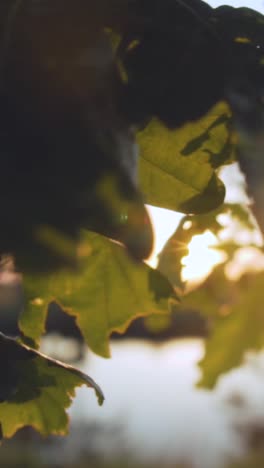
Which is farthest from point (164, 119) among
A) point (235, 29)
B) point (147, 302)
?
point (147, 302)

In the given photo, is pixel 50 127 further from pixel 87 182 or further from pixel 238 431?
pixel 238 431

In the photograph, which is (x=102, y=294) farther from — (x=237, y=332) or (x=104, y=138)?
(x=237, y=332)

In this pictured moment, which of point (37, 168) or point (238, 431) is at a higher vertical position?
point (37, 168)

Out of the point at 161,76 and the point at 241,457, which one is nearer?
the point at 161,76

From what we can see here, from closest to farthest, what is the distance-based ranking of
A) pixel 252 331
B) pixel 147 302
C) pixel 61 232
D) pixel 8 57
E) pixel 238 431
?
pixel 61 232, pixel 8 57, pixel 147 302, pixel 252 331, pixel 238 431

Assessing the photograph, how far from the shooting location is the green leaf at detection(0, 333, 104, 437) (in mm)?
1312

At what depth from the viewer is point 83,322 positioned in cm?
181

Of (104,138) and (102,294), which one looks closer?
(104,138)

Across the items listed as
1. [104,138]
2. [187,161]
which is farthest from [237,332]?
[104,138]

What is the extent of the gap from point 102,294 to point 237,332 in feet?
8.57

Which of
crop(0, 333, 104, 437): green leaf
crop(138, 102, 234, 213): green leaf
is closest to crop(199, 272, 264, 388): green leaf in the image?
crop(0, 333, 104, 437): green leaf

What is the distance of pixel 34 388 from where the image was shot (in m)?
1.49

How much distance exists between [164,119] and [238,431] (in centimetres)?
2206

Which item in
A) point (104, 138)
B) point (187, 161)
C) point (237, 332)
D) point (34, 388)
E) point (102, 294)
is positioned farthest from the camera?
point (237, 332)
